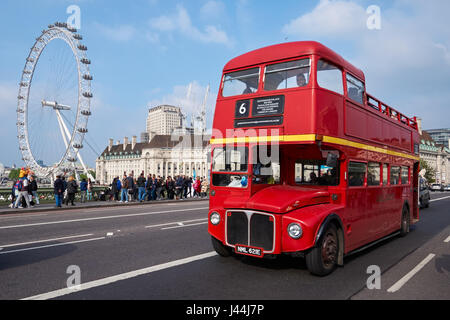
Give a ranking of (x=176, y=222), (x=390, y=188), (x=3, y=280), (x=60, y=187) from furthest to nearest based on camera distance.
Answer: (x=60, y=187) → (x=176, y=222) → (x=390, y=188) → (x=3, y=280)

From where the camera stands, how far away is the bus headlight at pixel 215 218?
6.97 metres

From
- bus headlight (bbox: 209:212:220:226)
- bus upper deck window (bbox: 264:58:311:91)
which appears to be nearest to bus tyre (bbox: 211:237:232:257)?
bus headlight (bbox: 209:212:220:226)

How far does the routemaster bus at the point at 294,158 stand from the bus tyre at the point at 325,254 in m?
Result: 0.02

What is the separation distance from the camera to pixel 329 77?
711 centimetres

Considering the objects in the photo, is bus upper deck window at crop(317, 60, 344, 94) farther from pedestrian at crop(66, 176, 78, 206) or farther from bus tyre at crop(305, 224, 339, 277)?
pedestrian at crop(66, 176, 78, 206)

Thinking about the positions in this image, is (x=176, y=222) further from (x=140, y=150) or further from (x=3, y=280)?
(x=140, y=150)

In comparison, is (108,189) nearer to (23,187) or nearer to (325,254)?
(23,187)

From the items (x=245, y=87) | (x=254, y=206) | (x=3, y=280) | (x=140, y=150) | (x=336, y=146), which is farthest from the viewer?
(x=140, y=150)

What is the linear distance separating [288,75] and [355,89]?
184cm

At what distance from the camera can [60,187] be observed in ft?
66.6

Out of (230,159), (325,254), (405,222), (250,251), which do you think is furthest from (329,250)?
(405,222)

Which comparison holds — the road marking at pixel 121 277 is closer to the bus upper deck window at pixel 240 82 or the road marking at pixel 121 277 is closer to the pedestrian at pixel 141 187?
the bus upper deck window at pixel 240 82

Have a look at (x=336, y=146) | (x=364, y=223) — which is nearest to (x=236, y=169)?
(x=336, y=146)

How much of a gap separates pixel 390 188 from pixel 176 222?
724 cm
